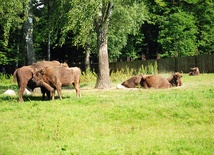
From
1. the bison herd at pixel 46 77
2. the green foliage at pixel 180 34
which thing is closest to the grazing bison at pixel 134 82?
the bison herd at pixel 46 77

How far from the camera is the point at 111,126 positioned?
33.9ft

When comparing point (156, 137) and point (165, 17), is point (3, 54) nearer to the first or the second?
point (165, 17)

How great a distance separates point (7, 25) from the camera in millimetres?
19078

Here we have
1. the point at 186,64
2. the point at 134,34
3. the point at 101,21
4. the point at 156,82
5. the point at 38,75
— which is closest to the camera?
the point at 38,75

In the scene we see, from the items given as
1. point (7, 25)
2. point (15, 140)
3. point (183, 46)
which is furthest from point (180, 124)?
point (183, 46)

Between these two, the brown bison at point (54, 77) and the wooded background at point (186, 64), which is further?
the wooded background at point (186, 64)

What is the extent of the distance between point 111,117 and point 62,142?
8.99ft

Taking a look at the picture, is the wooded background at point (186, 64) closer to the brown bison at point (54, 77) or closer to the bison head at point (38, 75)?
the brown bison at point (54, 77)

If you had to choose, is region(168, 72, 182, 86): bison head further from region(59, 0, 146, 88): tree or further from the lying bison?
region(59, 0, 146, 88): tree

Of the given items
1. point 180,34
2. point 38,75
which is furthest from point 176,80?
point 180,34

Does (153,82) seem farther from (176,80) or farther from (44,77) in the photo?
(44,77)

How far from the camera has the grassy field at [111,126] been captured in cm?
807

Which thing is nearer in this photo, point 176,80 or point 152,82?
point 152,82

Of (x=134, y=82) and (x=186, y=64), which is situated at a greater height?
(x=186, y=64)
